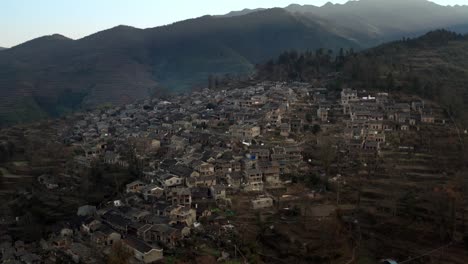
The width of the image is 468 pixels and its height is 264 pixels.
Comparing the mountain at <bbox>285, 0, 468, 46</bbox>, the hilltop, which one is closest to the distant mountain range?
the mountain at <bbox>285, 0, 468, 46</bbox>

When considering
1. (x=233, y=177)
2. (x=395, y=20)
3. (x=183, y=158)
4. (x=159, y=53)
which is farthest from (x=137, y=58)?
(x=233, y=177)

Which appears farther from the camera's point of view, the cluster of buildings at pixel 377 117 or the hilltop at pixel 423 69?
the hilltop at pixel 423 69

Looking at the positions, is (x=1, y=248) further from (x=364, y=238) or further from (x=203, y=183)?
(x=364, y=238)

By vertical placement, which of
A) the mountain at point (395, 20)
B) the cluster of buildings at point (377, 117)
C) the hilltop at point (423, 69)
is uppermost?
the mountain at point (395, 20)

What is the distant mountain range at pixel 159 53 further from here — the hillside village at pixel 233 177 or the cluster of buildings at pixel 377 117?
the cluster of buildings at pixel 377 117

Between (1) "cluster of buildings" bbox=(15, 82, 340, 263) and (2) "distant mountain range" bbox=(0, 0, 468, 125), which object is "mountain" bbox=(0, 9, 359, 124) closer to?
(2) "distant mountain range" bbox=(0, 0, 468, 125)

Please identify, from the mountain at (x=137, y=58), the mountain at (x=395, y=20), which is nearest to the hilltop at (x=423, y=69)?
the mountain at (x=137, y=58)
